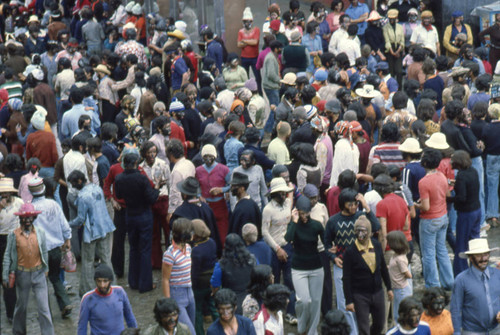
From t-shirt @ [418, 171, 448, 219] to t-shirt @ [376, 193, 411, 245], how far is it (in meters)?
0.55

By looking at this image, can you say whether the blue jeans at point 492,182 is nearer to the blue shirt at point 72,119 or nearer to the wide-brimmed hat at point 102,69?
the blue shirt at point 72,119

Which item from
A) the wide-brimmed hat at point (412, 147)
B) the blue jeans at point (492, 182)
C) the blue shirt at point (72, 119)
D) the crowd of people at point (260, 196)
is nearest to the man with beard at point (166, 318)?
the crowd of people at point (260, 196)

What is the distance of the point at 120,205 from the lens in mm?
12625

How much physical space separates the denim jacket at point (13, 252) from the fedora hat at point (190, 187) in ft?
5.83

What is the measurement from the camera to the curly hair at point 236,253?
9.99 meters

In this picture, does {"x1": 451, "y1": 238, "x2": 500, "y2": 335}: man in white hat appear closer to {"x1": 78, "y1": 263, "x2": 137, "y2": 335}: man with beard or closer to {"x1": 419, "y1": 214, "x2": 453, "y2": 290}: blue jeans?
{"x1": 419, "y1": 214, "x2": 453, "y2": 290}: blue jeans

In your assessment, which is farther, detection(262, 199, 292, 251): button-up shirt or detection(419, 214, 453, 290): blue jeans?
detection(419, 214, 453, 290): blue jeans

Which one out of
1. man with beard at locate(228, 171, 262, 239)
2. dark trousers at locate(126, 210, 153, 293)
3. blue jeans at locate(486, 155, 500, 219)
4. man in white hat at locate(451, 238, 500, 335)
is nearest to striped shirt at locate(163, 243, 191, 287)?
man with beard at locate(228, 171, 262, 239)

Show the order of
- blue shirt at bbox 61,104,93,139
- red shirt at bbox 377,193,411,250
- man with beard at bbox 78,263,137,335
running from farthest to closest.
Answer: blue shirt at bbox 61,104,93,139 → red shirt at bbox 377,193,411,250 → man with beard at bbox 78,263,137,335

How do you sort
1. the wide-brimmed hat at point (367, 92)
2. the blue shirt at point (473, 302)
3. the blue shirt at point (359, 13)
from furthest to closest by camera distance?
the blue shirt at point (359, 13) → the wide-brimmed hat at point (367, 92) → the blue shirt at point (473, 302)

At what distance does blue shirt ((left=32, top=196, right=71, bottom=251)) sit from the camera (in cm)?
1110

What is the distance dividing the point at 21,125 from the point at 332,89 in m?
4.93

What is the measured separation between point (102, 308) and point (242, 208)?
249cm

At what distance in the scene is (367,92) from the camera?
14.6 m
